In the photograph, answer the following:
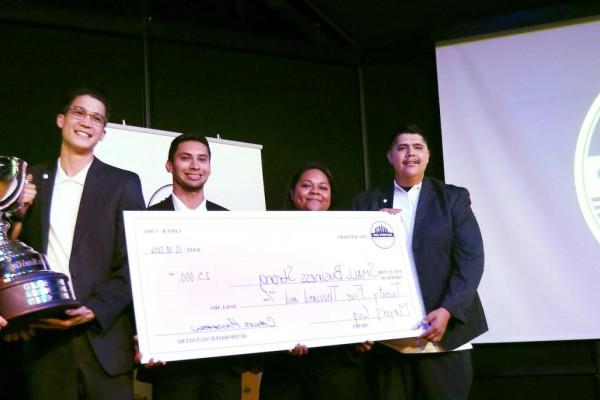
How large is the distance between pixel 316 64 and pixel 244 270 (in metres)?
2.33

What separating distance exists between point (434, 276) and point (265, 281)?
70 centimetres

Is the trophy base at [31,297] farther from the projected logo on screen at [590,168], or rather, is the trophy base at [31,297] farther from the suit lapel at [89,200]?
the projected logo on screen at [590,168]

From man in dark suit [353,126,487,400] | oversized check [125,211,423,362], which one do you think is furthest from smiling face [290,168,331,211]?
oversized check [125,211,423,362]

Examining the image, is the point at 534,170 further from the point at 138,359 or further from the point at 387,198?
the point at 138,359

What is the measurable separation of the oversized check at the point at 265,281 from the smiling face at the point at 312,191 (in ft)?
1.36

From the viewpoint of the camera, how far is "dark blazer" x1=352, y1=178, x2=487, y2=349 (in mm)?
2586

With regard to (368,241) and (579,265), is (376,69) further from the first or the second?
(368,241)

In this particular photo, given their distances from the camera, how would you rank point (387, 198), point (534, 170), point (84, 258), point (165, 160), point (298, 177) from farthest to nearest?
point (534, 170), point (165, 160), point (298, 177), point (387, 198), point (84, 258)

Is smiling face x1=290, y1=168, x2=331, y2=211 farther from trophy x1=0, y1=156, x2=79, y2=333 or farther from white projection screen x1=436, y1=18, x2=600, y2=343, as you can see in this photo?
trophy x1=0, y1=156, x2=79, y2=333

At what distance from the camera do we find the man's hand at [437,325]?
2.53m

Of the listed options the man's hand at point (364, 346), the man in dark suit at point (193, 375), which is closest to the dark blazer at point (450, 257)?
the man's hand at point (364, 346)

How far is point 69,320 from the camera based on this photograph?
2053 mm

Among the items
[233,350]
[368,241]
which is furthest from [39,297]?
[368,241]

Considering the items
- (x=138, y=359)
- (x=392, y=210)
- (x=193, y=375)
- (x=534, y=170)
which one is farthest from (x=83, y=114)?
(x=534, y=170)
